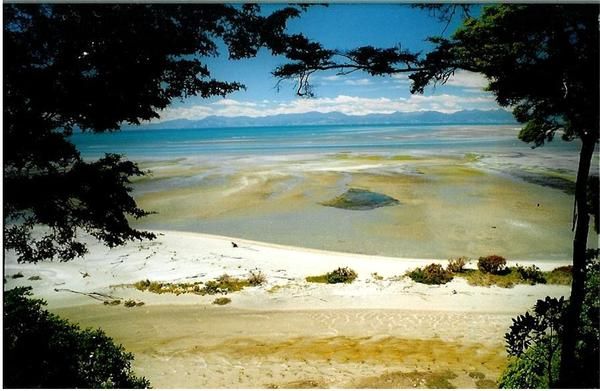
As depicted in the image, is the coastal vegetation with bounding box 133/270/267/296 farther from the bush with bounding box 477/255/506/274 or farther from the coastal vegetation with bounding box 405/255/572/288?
the bush with bounding box 477/255/506/274

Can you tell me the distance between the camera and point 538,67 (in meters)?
3.19

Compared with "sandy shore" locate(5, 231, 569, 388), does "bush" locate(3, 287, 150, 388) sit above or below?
above

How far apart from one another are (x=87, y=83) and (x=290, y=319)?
447cm

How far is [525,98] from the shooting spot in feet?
11.9

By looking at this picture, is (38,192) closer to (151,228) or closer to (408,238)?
(151,228)

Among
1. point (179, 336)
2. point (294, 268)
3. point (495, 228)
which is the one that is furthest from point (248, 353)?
point (495, 228)

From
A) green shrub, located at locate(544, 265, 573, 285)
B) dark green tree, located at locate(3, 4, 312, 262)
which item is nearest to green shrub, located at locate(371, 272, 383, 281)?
green shrub, located at locate(544, 265, 573, 285)

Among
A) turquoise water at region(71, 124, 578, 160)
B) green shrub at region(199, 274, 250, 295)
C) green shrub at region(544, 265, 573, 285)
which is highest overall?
turquoise water at region(71, 124, 578, 160)

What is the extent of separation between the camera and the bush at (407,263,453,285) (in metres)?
7.07

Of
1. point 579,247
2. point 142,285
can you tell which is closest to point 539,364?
point 579,247

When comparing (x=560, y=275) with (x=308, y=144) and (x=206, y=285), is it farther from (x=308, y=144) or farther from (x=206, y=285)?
(x=308, y=144)

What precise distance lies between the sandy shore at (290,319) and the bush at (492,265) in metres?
0.61

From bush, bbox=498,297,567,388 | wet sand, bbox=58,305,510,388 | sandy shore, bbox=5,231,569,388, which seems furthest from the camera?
sandy shore, bbox=5,231,569,388

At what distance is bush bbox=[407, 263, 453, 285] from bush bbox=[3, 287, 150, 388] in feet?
17.2
